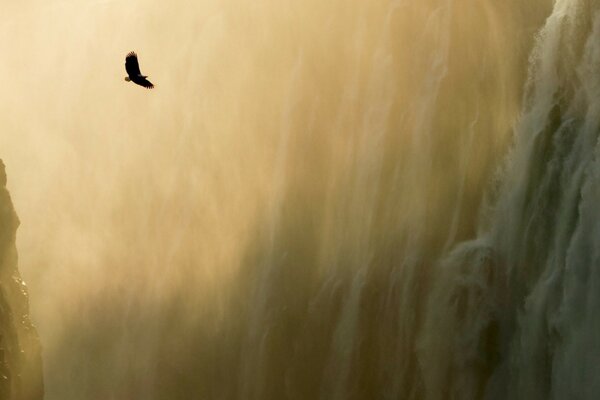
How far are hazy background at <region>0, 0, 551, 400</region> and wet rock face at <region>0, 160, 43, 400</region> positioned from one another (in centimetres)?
244

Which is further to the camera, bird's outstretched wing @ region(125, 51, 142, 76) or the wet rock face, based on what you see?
the wet rock face

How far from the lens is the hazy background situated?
15.5m

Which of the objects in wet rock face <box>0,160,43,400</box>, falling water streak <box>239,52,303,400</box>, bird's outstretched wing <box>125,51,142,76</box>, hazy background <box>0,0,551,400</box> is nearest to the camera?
bird's outstretched wing <box>125,51,142,76</box>

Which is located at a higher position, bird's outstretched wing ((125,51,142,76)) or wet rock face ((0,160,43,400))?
bird's outstretched wing ((125,51,142,76))

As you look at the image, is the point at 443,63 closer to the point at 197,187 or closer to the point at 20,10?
the point at 197,187

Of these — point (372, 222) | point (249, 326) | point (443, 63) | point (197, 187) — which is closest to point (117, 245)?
point (197, 187)

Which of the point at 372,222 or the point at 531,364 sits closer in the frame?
the point at 531,364

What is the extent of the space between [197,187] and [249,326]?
269 centimetres

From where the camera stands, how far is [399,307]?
1540cm

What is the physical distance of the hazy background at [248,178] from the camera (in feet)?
50.9

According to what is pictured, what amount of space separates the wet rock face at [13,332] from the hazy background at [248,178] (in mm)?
2437

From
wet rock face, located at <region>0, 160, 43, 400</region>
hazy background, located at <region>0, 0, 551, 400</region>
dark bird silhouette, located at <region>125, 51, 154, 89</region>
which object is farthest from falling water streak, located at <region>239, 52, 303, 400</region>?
dark bird silhouette, located at <region>125, 51, 154, 89</region>

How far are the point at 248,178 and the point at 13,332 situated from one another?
4.52 metres

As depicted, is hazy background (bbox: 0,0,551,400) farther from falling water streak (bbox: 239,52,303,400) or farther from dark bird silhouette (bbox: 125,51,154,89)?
dark bird silhouette (bbox: 125,51,154,89)
